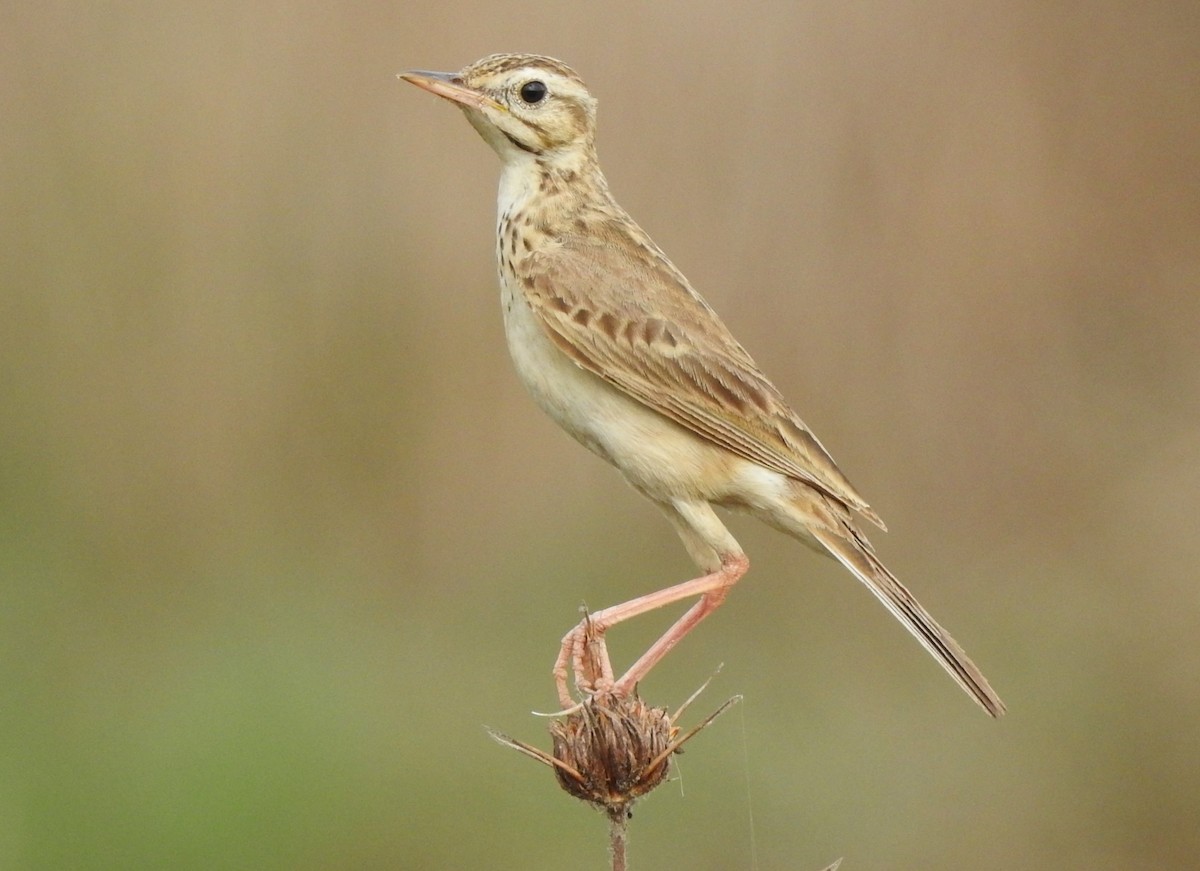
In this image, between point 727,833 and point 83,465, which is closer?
point 727,833

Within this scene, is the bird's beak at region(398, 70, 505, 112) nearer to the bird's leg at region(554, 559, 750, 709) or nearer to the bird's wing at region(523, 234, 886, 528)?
the bird's wing at region(523, 234, 886, 528)

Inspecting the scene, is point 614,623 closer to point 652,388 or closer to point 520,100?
point 652,388

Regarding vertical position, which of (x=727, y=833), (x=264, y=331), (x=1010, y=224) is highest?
(x=1010, y=224)

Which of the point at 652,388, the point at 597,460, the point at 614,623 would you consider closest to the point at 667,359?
the point at 652,388

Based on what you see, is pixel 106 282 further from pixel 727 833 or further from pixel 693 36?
pixel 727 833

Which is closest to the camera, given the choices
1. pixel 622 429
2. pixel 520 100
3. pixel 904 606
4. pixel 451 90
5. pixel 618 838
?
pixel 618 838

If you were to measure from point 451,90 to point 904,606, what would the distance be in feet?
7.06

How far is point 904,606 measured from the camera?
4723mm

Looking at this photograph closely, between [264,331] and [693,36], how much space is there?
2.69m

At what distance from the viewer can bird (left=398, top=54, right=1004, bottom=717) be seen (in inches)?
199

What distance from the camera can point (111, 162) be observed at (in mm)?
8328

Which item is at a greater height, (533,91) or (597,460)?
(533,91)

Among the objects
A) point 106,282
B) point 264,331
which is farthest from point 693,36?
point 106,282

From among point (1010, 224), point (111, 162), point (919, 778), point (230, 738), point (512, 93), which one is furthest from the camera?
point (1010, 224)
